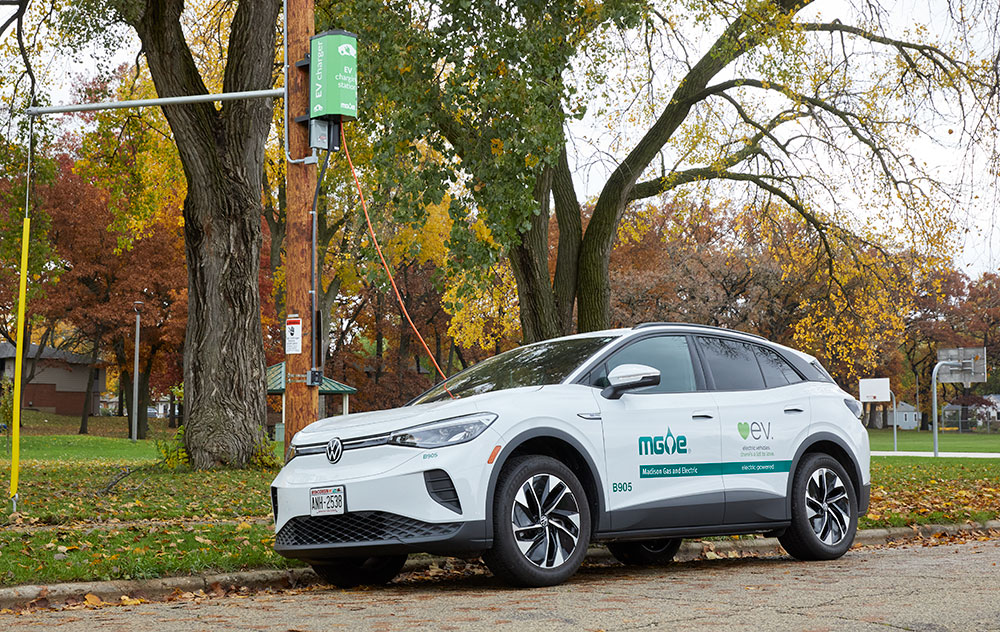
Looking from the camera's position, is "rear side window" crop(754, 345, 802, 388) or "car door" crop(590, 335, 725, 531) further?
"rear side window" crop(754, 345, 802, 388)

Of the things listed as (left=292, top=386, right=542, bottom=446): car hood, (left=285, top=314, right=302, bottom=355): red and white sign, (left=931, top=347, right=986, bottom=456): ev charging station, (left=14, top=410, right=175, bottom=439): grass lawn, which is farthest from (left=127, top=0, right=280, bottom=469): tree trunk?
(left=14, top=410, right=175, bottom=439): grass lawn

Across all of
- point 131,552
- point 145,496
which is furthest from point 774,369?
point 145,496

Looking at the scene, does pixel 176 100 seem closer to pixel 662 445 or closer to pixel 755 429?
pixel 662 445

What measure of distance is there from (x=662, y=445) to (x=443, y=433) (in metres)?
1.76

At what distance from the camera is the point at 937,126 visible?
17141 mm

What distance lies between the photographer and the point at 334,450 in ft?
22.7

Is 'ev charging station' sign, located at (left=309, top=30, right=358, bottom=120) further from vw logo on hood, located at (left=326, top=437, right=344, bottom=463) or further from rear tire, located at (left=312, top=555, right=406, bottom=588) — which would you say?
rear tire, located at (left=312, top=555, right=406, bottom=588)

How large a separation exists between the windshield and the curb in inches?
54.6

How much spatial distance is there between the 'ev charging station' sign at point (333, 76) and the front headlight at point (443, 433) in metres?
2.82

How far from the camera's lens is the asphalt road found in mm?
5484

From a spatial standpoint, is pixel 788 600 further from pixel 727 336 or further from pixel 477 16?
pixel 477 16

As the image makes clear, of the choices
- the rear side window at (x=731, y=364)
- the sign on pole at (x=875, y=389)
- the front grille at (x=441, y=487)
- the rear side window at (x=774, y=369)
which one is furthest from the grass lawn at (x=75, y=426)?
the front grille at (x=441, y=487)

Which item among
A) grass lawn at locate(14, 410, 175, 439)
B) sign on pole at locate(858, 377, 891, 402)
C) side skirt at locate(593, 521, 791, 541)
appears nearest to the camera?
side skirt at locate(593, 521, 791, 541)

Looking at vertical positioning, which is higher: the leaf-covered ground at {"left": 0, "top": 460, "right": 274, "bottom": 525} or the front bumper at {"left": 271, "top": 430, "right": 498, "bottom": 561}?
the front bumper at {"left": 271, "top": 430, "right": 498, "bottom": 561}
